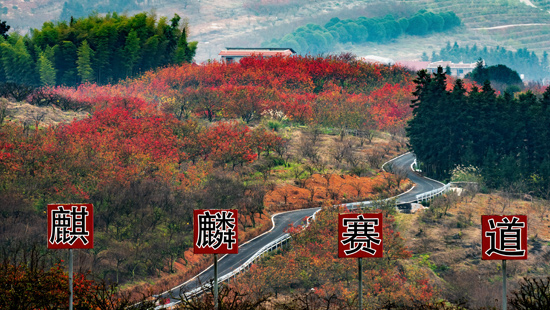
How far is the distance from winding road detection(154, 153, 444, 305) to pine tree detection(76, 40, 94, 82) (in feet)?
161

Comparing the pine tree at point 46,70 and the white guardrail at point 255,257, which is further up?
the pine tree at point 46,70

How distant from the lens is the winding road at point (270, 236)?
5317 cm

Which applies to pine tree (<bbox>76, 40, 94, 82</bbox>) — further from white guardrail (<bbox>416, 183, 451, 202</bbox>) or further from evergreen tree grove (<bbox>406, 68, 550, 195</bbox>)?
white guardrail (<bbox>416, 183, 451, 202</bbox>)

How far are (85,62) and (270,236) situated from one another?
193 ft

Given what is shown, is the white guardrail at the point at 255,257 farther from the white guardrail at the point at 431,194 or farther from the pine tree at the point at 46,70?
the pine tree at the point at 46,70

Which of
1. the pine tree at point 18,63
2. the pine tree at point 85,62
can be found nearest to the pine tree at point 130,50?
the pine tree at point 85,62

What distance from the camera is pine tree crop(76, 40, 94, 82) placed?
110562mm

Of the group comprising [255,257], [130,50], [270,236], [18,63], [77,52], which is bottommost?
[270,236]

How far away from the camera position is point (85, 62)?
111 m

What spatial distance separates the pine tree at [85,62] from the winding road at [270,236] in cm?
4896

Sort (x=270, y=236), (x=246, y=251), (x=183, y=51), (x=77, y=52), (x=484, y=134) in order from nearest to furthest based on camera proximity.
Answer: (x=246, y=251) → (x=270, y=236) → (x=484, y=134) → (x=77, y=52) → (x=183, y=51)

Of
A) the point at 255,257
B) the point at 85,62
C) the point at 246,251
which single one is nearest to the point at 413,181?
the point at 246,251

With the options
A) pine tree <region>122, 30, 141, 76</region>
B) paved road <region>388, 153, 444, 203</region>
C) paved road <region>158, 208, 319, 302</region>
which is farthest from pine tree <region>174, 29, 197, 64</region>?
paved road <region>158, 208, 319, 302</region>

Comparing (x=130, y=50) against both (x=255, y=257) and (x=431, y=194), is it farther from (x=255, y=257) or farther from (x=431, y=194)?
(x=255, y=257)
